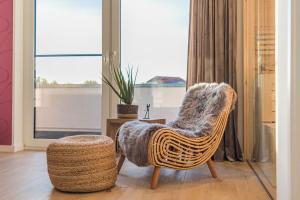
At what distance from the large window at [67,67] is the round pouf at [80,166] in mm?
1724

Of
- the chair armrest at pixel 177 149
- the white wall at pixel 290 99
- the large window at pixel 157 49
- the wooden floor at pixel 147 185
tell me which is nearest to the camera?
the white wall at pixel 290 99

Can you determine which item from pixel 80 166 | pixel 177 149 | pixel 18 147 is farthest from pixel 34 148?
pixel 177 149

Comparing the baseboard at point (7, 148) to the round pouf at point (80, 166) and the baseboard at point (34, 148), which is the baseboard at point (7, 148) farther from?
the round pouf at point (80, 166)

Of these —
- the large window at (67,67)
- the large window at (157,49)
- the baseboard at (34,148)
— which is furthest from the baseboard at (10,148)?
the large window at (157,49)

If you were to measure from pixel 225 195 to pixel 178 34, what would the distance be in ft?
7.05

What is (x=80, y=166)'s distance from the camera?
216cm

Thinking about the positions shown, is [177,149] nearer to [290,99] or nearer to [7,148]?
[290,99]

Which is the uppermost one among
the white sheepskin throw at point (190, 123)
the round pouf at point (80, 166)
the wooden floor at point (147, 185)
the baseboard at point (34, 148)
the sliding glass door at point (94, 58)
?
the sliding glass door at point (94, 58)

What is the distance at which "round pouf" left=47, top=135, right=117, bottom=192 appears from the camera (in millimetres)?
2168

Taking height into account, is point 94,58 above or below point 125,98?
above

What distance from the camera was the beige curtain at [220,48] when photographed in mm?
3363

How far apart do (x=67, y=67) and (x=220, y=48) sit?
1.87 meters

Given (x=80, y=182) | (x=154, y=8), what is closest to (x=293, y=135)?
(x=80, y=182)

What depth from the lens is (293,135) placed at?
4.61 feet
